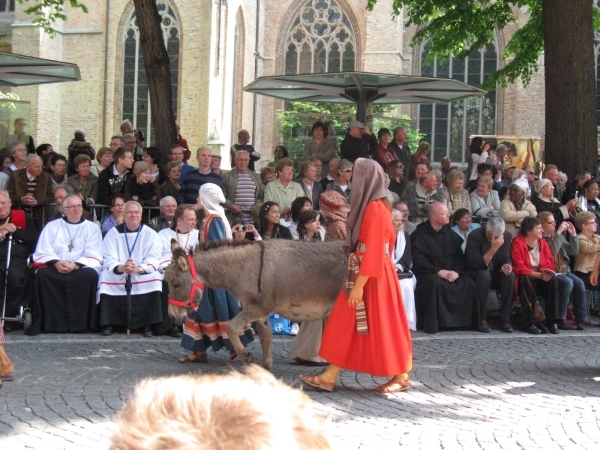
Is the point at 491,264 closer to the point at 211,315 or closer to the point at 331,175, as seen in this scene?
the point at 331,175

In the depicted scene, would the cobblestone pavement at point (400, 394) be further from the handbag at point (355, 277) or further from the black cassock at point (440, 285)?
the black cassock at point (440, 285)

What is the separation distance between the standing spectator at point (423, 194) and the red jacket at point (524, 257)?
1.75 meters

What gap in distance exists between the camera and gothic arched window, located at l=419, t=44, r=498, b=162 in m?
38.9

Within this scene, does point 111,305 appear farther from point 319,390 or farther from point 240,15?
point 240,15

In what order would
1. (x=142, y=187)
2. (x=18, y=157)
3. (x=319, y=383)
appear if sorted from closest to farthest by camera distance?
(x=319, y=383), (x=142, y=187), (x=18, y=157)

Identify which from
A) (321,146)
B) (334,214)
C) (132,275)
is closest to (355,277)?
(334,214)

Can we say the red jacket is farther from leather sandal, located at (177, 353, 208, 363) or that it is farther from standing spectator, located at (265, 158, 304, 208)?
leather sandal, located at (177, 353, 208, 363)

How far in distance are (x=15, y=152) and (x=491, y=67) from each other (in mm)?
26997

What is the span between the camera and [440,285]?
522 inches

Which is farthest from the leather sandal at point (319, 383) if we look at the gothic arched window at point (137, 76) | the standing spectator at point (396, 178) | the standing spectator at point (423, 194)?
the gothic arched window at point (137, 76)

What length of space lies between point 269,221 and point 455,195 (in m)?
4.10

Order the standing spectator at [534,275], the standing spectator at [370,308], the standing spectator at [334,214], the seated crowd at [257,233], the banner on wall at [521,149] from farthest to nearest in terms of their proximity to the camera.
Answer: the banner on wall at [521,149] → the standing spectator at [534,275] → the seated crowd at [257,233] → the standing spectator at [334,214] → the standing spectator at [370,308]

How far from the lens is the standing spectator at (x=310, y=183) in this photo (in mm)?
14797

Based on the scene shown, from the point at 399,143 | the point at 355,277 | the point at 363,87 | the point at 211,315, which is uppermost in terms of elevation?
the point at 363,87
